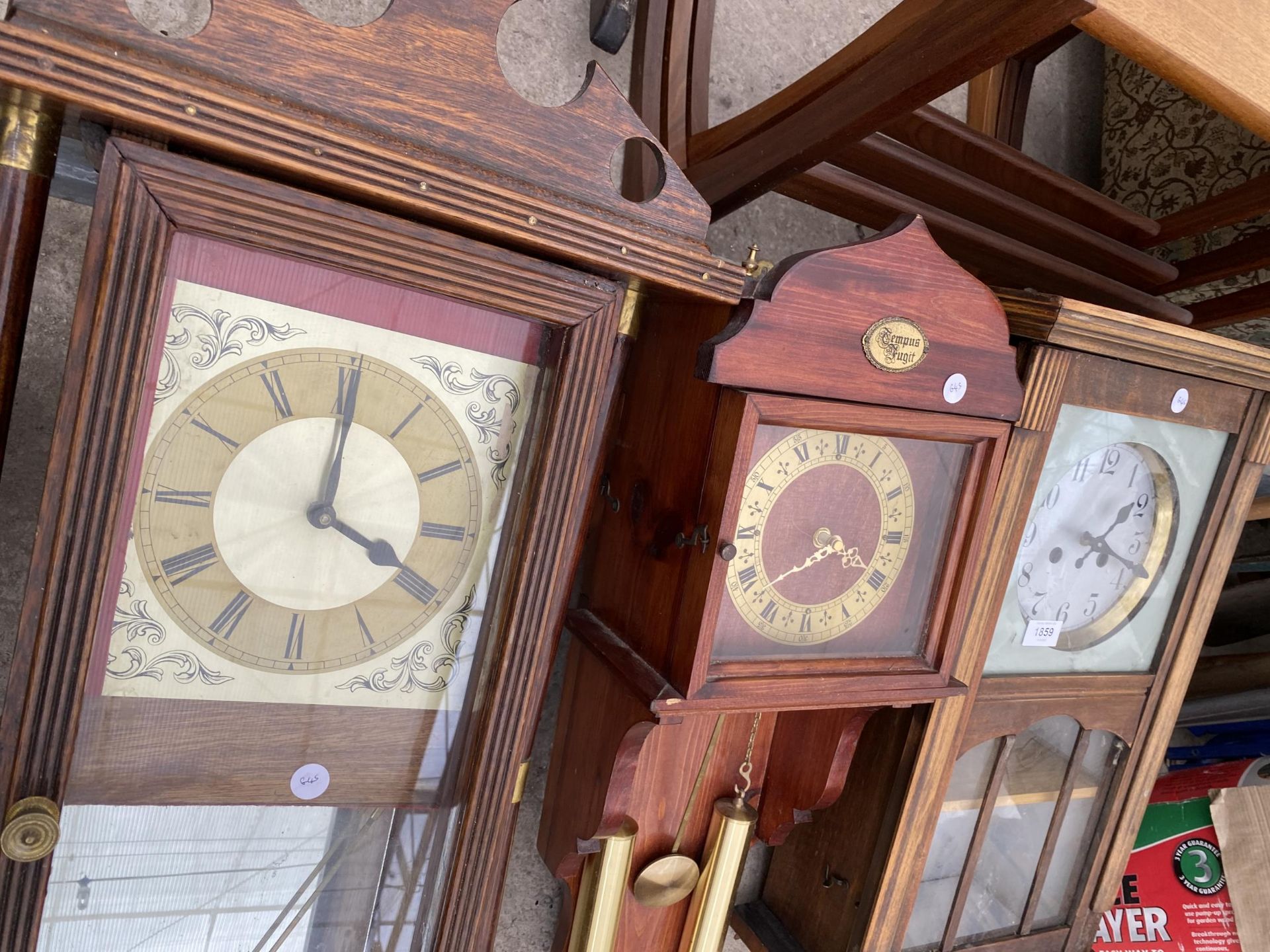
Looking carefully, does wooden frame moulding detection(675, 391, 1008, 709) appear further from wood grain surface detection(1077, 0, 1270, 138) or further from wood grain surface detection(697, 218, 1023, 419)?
wood grain surface detection(1077, 0, 1270, 138)

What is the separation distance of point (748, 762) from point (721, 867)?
0.41 ft

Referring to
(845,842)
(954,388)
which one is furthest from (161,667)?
(845,842)

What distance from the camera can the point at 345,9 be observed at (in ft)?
2.76

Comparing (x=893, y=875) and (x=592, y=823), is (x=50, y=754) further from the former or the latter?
(x=893, y=875)

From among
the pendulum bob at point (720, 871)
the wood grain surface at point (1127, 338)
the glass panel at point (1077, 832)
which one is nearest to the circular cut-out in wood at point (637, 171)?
the wood grain surface at point (1127, 338)

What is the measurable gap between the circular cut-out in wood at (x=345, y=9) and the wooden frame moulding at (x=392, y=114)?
1.25ft

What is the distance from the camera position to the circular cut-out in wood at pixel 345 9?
32.7 inches

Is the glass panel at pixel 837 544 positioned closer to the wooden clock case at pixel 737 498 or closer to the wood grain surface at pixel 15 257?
the wooden clock case at pixel 737 498

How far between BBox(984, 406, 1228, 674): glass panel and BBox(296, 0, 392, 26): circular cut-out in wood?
2.79 feet

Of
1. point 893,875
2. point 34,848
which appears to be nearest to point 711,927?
point 893,875

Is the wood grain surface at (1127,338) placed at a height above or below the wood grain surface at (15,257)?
above

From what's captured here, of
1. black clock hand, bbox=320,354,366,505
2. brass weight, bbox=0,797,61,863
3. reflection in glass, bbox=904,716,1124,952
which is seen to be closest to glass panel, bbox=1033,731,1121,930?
reflection in glass, bbox=904,716,1124,952

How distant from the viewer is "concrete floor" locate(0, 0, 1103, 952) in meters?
0.73

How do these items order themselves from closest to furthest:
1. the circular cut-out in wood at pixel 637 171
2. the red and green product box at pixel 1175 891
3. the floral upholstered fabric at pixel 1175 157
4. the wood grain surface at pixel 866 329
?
the wood grain surface at pixel 866 329 → the circular cut-out in wood at pixel 637 171 → the floral upholstered fabric at pixel 1175 157 → the red and green product box at pixel 1175 891
